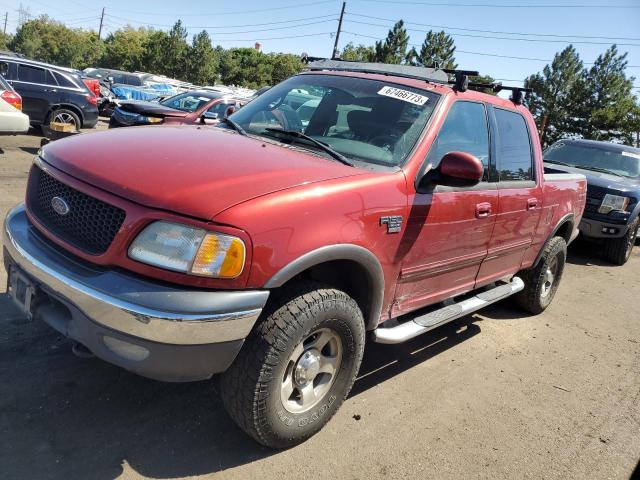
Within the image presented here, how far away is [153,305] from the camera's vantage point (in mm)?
2090

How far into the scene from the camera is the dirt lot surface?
99.3 inches


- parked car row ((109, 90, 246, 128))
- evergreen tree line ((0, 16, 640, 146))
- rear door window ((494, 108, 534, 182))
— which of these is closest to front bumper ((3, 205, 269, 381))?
rear door window ((494, 108, 534, 182))

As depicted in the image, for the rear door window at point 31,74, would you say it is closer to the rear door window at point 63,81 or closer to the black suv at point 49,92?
the black suv at point 49,92

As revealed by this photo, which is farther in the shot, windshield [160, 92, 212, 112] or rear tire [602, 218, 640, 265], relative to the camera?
windshield [160, 92, 212, 112]

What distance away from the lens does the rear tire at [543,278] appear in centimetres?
513

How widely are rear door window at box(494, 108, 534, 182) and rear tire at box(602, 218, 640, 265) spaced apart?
16.4 feet

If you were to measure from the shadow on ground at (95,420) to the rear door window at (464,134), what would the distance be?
1.63 m

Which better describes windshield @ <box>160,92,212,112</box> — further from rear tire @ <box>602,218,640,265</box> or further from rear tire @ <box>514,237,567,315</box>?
rear tire @ <box>514,237,567,315</box>

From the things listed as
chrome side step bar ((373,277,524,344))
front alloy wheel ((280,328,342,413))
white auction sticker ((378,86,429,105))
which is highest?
white auction sticker ((378,86,429,105))

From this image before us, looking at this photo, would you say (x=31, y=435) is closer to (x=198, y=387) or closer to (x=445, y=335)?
(x=198, y=387)

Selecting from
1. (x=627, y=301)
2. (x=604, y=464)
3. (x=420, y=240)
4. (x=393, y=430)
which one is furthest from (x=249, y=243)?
(x=627, y=301)

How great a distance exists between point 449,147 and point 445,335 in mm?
1908

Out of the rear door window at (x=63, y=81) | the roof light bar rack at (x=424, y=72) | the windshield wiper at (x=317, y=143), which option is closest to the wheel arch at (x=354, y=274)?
the windshield wiper at (x=317, y=143)

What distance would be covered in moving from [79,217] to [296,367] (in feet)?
4.10
